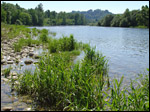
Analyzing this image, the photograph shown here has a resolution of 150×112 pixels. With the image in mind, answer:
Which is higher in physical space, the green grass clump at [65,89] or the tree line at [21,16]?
the tree line at [21,16]

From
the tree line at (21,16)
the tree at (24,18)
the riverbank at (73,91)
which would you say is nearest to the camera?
the riverbank at (73,91)

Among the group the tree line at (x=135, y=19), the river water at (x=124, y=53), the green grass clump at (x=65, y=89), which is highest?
→ the tree line at (x=135, y=19)

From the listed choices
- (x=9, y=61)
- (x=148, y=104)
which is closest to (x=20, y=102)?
(x=148, y=104)

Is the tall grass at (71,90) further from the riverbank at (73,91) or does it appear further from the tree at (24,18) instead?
the tree at (24,18)

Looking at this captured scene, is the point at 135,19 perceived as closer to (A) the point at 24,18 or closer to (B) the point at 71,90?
(A) the point at 24,18

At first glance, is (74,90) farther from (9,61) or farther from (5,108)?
(9,61)

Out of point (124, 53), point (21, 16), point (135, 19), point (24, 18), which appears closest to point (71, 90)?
point (124, 53)

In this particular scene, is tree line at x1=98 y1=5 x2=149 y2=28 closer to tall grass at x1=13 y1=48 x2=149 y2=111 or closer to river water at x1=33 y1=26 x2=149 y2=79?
river water at x1=33 y1=26 x2=149 y2=79

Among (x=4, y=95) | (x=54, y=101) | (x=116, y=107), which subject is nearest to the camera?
(x=116, y=107)

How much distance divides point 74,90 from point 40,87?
1.40 meters

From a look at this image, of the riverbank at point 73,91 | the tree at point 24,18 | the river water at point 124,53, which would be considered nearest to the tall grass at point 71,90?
the riverbank at point 73,91

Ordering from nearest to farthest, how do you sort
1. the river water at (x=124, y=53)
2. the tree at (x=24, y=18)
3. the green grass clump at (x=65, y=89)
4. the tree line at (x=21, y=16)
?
1. the green grass clump at (x=65, y=89)
2. the river water at (x=124, y=53)
3. the tree line at (x=21, y=16)
4. the tree at (x=24, y=18)

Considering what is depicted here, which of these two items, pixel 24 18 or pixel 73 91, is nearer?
pixel 73 91

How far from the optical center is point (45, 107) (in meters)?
5.91
